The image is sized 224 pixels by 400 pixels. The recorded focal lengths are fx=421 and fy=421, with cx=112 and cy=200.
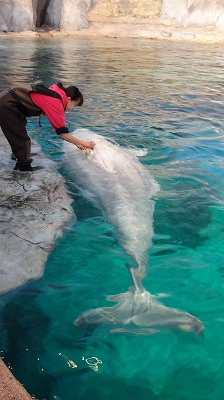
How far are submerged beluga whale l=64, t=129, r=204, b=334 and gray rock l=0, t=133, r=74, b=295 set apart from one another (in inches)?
16.9

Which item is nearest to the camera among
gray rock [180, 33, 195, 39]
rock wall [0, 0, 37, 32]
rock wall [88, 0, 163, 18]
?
rock wall [0, 0, 37, 32]

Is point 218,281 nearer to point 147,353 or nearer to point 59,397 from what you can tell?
point 147,353

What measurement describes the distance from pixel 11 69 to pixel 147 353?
13.4 m

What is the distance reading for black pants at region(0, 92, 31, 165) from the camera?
5.44 meters

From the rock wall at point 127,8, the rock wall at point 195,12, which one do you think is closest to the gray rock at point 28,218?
the rock wall at point 127,8

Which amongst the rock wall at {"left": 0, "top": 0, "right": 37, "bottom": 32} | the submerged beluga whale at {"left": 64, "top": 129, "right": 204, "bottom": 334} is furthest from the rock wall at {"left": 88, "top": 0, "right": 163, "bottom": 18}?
the submerged beluga whale at {"left": 64, "top": 129, "right": 204, "bottom": 334}

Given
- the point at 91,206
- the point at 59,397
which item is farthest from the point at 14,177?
the point at 59,397

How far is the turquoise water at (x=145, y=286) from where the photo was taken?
2877mm

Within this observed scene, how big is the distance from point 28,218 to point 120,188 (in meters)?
1.26

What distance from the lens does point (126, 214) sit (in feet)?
15.3

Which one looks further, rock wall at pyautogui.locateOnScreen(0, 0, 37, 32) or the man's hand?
rock wall at pyautogui.locateOnScreen(0, 0, 37, 32)

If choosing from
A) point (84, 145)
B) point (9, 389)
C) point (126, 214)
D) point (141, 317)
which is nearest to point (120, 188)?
point (126, 214)

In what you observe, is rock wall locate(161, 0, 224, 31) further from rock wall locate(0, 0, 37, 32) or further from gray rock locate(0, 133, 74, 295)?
gray rock locate(0, 133, 74, 295)

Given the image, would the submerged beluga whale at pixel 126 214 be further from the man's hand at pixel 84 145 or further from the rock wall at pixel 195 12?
the rock wall at pixel 195 12
